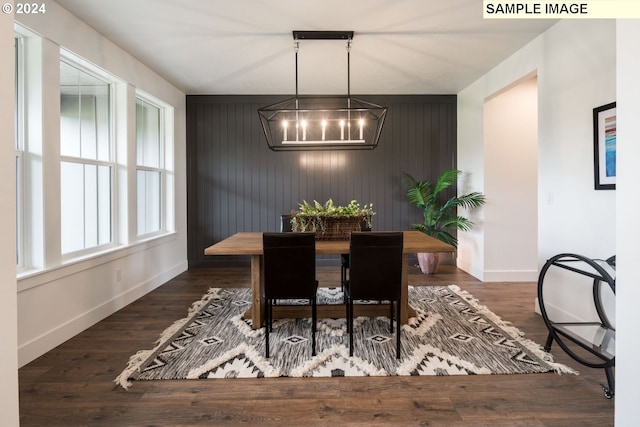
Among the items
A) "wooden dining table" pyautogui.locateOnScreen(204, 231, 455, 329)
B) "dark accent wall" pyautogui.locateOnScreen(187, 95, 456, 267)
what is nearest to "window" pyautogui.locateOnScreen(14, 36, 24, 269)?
"wooden dining table" pyautogui.locateOnScreen(204, 231, 455, 329)

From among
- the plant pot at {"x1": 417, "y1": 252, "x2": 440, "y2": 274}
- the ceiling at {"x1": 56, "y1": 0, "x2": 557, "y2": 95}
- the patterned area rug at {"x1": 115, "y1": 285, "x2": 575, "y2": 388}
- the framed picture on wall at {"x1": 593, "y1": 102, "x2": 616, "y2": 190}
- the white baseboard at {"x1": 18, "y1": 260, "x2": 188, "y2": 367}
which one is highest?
the ceiling at {"x1": 56, "y1": 0, "x2": 557, "y2": 95}

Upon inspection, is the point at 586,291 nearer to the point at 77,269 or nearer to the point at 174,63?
the point at 77,269

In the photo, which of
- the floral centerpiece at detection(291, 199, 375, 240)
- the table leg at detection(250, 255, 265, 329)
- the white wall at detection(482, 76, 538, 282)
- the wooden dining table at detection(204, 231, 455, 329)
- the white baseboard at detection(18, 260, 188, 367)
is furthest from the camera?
the white wall at detection(482, 76, 538, 282)

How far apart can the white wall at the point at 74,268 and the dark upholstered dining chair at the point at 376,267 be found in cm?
221

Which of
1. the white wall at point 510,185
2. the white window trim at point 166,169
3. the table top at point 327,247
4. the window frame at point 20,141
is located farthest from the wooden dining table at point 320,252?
the white window trim at point 166,169

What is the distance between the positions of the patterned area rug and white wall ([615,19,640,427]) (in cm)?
107

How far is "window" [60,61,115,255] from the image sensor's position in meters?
2.87

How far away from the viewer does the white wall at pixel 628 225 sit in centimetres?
112

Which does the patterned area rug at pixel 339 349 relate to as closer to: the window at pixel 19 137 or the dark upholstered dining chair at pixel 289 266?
the dark upholstered dining chair at pixel 289 266

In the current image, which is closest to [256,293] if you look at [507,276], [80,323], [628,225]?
[80,323]

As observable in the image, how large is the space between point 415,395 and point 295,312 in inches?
52.2

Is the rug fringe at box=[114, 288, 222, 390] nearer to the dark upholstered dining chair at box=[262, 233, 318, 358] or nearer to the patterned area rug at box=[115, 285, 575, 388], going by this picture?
the patterned area rug at box=[115, 285, 575, 388]

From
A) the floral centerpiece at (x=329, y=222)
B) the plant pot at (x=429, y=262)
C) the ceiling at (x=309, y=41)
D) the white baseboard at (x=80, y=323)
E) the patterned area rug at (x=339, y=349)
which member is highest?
the ceiling at (x=309, y=41)

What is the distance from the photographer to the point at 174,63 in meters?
3.87
